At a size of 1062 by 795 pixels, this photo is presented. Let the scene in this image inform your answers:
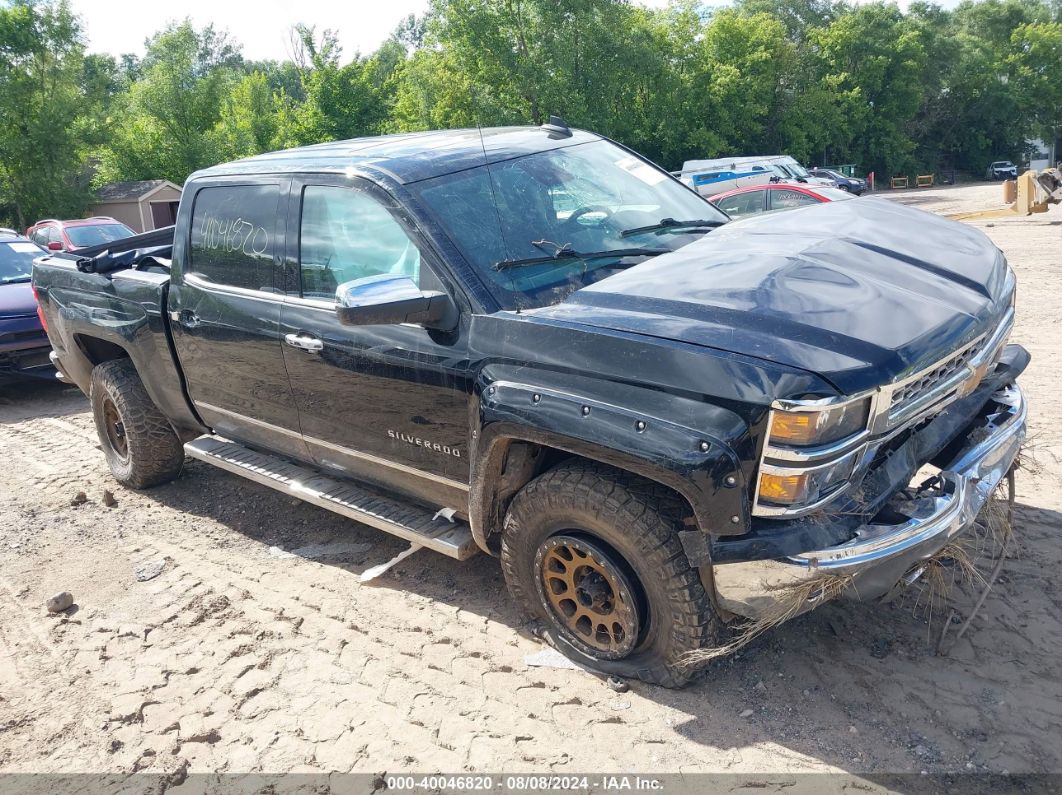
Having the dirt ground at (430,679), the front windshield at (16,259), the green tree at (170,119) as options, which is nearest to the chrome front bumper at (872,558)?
the dirt ground at (430,679)

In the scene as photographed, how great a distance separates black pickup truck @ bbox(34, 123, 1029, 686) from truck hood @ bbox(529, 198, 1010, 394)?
12 millimetres

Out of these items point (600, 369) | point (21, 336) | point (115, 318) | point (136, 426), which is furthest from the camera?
point (21, 336)

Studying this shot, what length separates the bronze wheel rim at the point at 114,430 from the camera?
5.67 metres

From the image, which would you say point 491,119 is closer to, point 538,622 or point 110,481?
point 110,481

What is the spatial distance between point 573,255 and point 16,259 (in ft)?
29.2

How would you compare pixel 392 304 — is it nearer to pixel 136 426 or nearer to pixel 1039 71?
pixel 136 426

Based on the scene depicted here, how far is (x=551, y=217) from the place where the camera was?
3641mm

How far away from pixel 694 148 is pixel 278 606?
44.1 meters

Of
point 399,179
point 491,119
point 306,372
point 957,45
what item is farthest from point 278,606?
point 957,45

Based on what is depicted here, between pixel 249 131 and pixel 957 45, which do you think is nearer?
pixel 249 131

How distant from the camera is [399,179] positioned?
356cm

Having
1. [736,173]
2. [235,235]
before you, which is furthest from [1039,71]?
[235,235]

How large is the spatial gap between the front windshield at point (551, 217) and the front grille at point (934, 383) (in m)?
1.28

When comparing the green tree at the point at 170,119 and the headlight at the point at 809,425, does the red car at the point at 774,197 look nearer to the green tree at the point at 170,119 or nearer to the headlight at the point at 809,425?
the headlight at the point at 809,425
